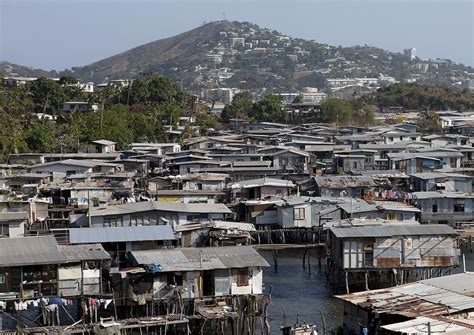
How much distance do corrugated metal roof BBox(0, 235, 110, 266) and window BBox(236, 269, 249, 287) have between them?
3253mm

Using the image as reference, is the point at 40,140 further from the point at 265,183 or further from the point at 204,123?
the point at 204,123

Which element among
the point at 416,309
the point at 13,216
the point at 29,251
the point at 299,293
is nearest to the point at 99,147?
the point at 13,216

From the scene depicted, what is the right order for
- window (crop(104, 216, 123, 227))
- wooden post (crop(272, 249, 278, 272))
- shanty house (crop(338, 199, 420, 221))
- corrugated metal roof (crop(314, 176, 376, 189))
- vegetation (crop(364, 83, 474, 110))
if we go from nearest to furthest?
window (crop(104, 216, 123, 227))
wooden post (crop(272, 249, 278, 272))
shanty house (crop(338, 199, 420, 221))
corrugated metal roof (crop(314, 176, 376, 189))
vegetation (crop(364, 83, 474, 110))

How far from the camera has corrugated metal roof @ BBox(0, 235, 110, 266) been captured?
20766mm

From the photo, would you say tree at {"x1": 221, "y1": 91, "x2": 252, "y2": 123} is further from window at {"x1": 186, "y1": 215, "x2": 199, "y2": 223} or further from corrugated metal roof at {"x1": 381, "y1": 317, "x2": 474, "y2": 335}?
corrugated metal roof at {"x1": 381, "y1": 317, "x2": 474, "y2": 335}

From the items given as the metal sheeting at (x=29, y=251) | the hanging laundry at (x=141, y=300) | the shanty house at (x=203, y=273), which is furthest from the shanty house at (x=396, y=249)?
the metal sheeting at (x=29, y=251)

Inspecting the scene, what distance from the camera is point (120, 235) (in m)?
25.0

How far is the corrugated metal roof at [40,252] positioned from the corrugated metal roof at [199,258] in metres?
1.25

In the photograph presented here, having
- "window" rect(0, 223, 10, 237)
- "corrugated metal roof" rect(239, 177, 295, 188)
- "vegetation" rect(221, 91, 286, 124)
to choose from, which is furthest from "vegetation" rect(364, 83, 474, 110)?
"window" rect(0, 223, 10, 237)

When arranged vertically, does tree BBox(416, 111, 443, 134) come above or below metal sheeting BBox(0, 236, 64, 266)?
above

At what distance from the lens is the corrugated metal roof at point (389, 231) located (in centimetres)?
2597

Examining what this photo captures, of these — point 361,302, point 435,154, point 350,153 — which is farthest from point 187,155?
point 361,302

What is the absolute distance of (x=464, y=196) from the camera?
3456 cm

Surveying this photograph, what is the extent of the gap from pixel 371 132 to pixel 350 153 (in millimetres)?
13298
